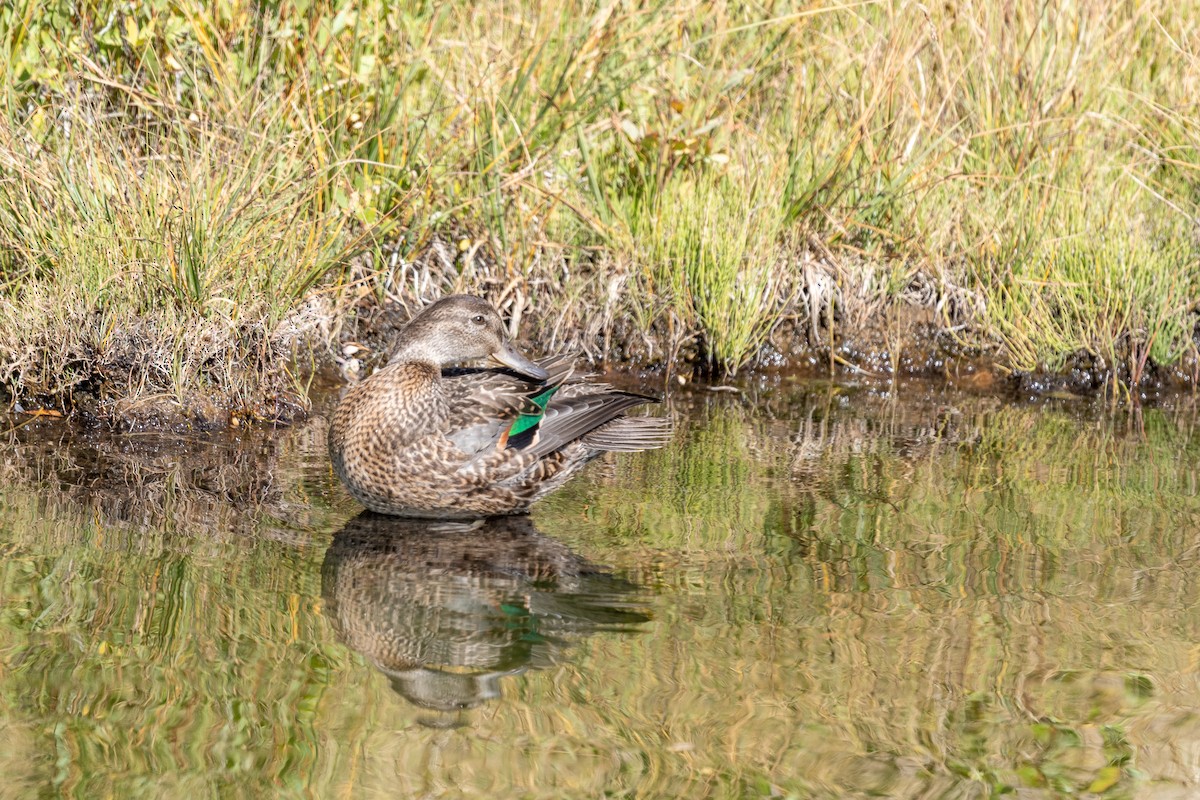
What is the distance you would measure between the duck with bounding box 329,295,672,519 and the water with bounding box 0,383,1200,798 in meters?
0.14

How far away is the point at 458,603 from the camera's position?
408cm

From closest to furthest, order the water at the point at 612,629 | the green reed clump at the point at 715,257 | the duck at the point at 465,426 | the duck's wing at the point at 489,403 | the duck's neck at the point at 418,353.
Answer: the water at the point at 612,629, the duck at the point at 465,426, the duck's wing at the point at 489,403, the duck's neck at the point at 418,353, the green reed clump at the point at 715,257

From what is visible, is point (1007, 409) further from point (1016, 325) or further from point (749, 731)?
point (749, 731)

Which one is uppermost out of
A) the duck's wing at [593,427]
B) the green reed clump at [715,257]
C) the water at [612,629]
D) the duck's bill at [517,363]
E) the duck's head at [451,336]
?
the green reed clump at [715,257]

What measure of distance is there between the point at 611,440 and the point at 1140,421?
283 centimetres

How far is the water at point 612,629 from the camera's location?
3145 mm

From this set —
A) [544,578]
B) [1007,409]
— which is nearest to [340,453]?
[544,578]

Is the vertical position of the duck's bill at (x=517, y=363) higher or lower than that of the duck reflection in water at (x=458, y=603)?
higher

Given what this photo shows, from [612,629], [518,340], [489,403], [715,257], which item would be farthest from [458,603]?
[715,257]

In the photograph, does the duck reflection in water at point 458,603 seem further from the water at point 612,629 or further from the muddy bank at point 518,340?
the muddy bank at point 518,340

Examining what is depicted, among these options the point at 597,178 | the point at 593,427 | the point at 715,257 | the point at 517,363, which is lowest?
the point at 593,427

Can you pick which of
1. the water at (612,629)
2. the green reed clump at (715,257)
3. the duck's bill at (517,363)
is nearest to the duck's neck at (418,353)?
the duck's bill at (517,363)

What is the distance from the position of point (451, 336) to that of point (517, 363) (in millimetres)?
264

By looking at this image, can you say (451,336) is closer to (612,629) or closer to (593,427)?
(593,427)
